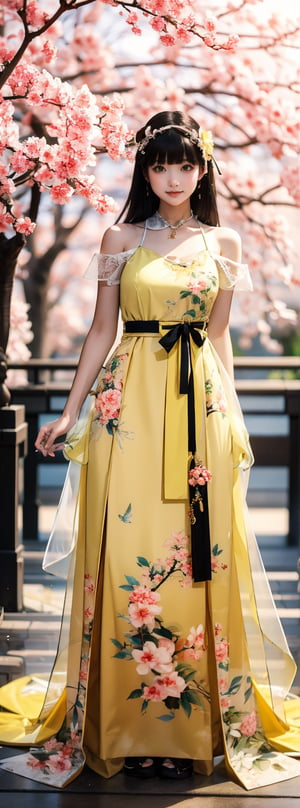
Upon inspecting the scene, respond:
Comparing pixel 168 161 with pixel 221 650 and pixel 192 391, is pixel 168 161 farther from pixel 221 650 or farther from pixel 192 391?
pixel 221 650

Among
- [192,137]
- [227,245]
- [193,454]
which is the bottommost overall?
[193,454]

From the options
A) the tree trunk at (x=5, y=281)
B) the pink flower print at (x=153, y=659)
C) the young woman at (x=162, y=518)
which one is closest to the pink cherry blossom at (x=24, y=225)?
the tree trunk at (x=5, y=281)

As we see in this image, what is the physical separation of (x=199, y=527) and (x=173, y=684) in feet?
1.16

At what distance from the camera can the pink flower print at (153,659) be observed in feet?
7.36

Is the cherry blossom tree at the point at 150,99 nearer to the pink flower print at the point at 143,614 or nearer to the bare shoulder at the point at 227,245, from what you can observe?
the bare shoulder at the point at 227,245

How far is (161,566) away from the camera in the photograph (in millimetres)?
2248

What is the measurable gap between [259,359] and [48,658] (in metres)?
2.28

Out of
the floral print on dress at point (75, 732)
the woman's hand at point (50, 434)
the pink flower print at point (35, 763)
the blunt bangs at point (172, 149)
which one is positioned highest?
the blunt bangs at point (172, 149)

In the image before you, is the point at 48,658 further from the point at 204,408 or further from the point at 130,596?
the point at 204,408

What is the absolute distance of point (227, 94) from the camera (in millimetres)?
4730

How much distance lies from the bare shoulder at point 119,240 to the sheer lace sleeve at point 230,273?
0.64 feet

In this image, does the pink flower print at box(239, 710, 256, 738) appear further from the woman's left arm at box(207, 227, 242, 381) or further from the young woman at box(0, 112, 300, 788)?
the woman's left arm at box(207, 227, 242, 381)

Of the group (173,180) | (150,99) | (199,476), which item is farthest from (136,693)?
(150,99)

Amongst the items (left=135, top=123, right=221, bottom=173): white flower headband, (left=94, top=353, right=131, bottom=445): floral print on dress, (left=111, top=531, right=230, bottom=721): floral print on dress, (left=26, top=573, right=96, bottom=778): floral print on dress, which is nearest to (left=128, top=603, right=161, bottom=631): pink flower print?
→ (left=111, top=531, right=230, bottom=721): floral print on dress
